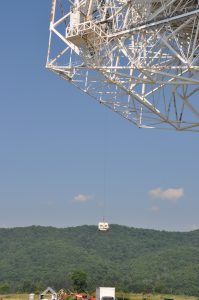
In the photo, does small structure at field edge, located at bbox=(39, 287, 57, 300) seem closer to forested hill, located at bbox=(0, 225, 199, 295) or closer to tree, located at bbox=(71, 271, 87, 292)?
tree, located at bbox=(71, 271, 87, 292)

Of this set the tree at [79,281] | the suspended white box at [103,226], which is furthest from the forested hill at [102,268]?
the suspended white box at [103,226]

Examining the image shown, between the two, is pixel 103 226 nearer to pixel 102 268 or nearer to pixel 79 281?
pixel 79 281

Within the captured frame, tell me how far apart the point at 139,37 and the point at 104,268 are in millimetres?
139991

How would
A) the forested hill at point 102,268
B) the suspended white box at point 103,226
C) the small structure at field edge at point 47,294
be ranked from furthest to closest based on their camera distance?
the forested hill at point 102,268 < the small structure at field edge at point 47,294 < the suspended white box at point 103,226

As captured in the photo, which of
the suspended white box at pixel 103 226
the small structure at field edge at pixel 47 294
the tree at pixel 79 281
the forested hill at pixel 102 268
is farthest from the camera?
the forested hill at pixel 102 268

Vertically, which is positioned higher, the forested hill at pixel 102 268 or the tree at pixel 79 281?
the forested hill at pixel 102 268

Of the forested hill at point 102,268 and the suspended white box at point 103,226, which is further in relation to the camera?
the forested hill at point 102,268

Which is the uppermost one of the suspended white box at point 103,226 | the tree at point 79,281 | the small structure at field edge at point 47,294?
the suspended white box at point 103,226

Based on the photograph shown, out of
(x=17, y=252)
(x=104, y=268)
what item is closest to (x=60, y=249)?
(x=17, y=252)

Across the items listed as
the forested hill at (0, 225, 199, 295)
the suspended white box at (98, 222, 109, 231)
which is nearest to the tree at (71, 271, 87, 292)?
the forested hill at (0, 225, 199, 295)

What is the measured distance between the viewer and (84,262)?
575 feet

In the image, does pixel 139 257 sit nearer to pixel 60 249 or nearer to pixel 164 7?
pixel 60 249

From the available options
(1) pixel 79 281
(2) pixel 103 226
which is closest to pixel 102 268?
(1) pixel 79 281

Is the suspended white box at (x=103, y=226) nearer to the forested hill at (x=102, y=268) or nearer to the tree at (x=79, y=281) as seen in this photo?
the tree at (x=79, y=281)
